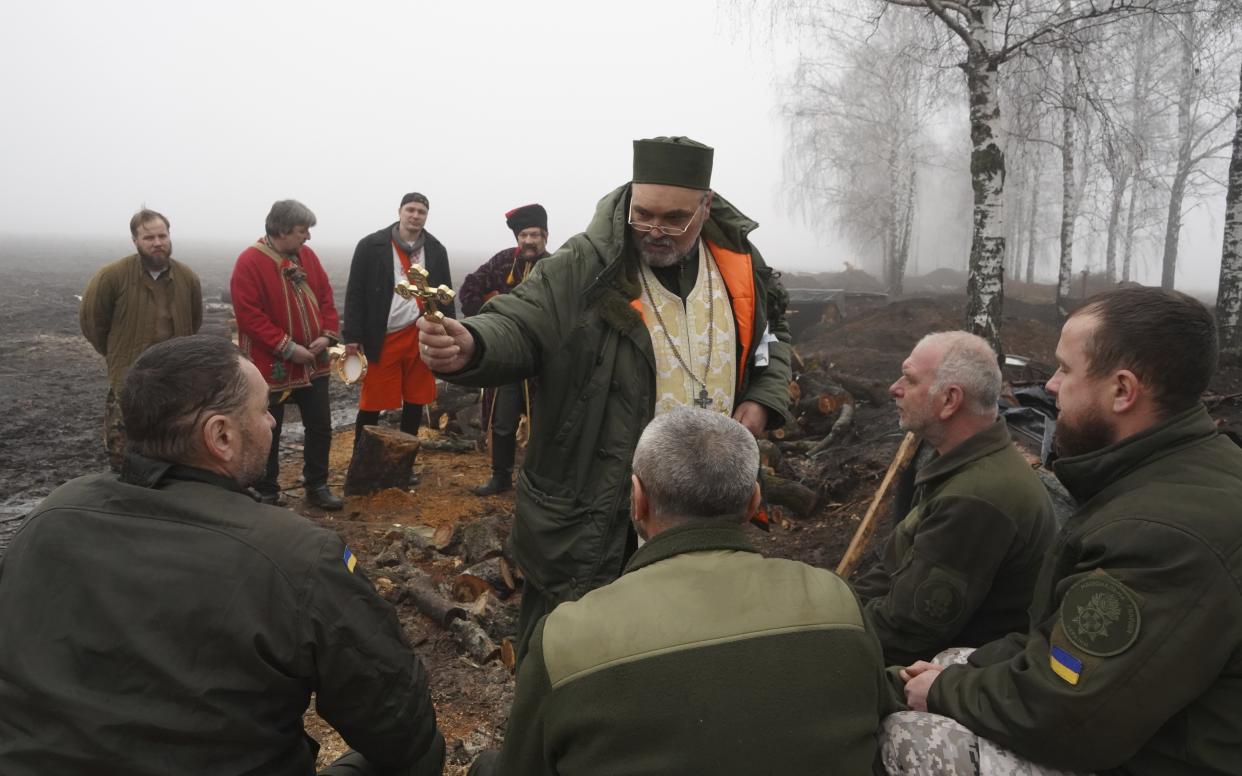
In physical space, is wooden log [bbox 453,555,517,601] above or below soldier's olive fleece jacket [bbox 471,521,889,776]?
below

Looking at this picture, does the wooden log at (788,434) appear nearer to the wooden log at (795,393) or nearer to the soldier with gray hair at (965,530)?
the wooden log at (795,393)

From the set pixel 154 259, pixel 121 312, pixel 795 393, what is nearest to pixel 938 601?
pixel 154 259

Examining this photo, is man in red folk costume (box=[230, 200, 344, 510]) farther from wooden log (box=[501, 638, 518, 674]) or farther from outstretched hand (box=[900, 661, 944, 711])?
outstretched hand (box=[900, 661, 944, 711])

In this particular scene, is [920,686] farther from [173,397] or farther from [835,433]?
[835,433]

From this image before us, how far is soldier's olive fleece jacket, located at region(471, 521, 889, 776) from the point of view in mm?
1492

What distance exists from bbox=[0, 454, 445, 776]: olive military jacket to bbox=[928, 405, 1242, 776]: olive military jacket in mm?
1491

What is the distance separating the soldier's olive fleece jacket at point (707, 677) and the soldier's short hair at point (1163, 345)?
35.0 inches

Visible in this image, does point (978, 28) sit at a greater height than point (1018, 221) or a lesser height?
greater

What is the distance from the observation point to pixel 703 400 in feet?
10.3

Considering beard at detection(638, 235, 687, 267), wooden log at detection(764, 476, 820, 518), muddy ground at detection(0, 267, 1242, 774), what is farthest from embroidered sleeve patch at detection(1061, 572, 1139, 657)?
wooden log at detection(764, 476, 820, 518)

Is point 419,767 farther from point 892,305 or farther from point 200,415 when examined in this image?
point 892,305

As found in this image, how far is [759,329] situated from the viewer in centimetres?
335

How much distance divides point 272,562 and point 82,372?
12422 mm

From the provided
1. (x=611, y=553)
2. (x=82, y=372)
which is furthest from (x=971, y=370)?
(x=82, y=372)
